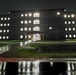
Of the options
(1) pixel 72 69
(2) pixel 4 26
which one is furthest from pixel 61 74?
(2) pixel 4 26

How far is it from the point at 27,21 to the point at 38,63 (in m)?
75.6

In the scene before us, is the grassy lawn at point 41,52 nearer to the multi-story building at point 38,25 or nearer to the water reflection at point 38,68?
the water reflection at point 38,68

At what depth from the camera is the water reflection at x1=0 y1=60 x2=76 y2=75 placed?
20.2 metres

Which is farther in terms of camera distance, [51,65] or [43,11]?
[43,11]

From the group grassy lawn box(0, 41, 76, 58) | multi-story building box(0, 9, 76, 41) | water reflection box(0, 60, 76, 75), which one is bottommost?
water reflection box(0, 60, 76, 75)

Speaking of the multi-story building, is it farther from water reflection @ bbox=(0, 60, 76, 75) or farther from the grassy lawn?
water reflection @ bbox=(0, 60, 76, 75)

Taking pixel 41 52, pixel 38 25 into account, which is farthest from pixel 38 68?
pixel 38 25

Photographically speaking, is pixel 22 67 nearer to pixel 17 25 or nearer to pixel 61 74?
pixel 61 74

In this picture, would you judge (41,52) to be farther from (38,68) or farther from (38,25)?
(38,25)

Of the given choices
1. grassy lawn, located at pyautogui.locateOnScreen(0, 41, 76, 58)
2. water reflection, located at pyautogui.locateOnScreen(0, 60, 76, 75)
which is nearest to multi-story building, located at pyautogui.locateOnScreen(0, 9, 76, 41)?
grassy lawn, located at pyautogui.locateOnScreen(0, 41, 76, 58)

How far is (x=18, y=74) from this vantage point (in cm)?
1959

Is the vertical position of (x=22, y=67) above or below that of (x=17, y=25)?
below

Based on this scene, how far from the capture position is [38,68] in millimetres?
21844

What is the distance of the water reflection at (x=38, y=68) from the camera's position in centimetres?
2018
